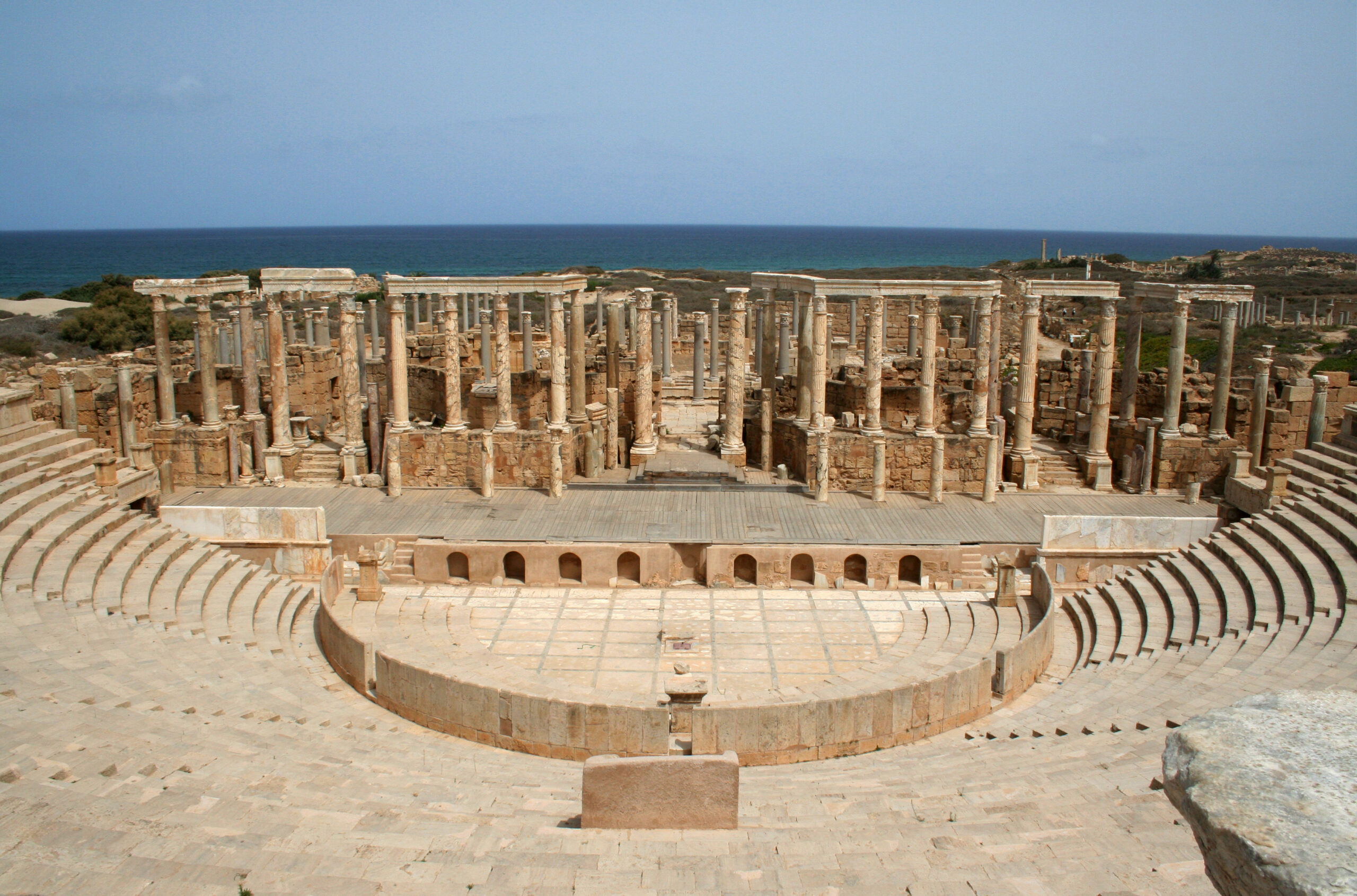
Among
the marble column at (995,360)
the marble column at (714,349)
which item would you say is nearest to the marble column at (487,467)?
the marble column at (995,360)

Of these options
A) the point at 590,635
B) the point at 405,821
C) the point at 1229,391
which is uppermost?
the point at 1229,391

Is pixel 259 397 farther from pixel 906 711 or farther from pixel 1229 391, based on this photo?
pixel 1229 391

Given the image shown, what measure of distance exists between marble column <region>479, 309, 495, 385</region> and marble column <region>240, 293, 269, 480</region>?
6.17 meters

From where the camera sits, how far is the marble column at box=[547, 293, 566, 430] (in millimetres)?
24375

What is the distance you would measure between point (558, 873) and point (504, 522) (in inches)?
541

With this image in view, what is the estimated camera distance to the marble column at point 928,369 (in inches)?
945

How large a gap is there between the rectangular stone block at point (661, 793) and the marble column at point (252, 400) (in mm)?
17698

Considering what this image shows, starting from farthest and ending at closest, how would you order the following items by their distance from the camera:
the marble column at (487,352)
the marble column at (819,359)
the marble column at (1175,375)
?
the marble column at (487,352) < the marble column at (819,359) < the marble column at (1175,375)

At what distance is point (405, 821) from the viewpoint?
9727mm

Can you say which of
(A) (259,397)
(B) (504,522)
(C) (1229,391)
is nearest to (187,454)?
(A) (259,397)

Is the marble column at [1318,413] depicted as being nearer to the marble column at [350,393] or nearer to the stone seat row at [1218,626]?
the stone seat row at [1218,626]

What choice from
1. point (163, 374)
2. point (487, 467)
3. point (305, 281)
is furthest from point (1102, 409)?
point (163, 374)

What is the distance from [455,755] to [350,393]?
13516 mm

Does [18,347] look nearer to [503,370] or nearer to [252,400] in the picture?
[252,400]
